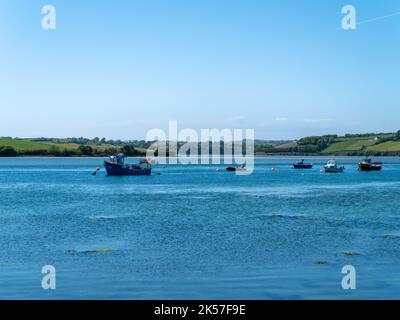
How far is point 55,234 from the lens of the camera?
40406mm

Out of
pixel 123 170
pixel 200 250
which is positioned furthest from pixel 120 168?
pixel 200 250

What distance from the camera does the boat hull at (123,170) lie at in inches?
5249

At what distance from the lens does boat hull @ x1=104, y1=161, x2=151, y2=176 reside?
133312 millimetres

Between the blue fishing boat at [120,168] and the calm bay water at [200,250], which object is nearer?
the calm bay water at [200,250]

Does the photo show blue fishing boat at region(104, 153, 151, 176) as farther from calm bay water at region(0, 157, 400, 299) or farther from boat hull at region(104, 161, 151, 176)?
calm bay water at region(0, 157, 400, 299)

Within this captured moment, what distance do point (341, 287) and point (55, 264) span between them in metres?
14.2

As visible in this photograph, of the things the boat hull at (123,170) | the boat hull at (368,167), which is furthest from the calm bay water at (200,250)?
the boat hull at (368,167)

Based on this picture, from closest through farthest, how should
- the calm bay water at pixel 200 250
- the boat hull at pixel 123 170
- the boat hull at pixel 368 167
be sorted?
the calm bay water at pixel 200 250 < the boat hull at pixel 123 170 < the boat hull at pixel 368 167

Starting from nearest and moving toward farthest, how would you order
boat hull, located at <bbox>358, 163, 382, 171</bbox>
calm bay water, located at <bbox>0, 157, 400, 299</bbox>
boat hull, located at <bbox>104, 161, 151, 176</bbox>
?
calm bay water, located at <bbox>0, 157, 400, 299</bbox> < boat hull, located at <bbox>104, 161, 151, 176</bbox> < boat hull, located at <bbox>358, 163, 382, 171</bbox>

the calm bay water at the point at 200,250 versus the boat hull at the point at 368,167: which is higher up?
the boat hull at the point at 368,167

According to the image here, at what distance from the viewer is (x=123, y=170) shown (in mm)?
135875

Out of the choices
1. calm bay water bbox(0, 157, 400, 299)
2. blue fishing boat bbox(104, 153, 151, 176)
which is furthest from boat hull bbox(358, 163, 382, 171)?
calm bay water bbox(0, 157, 400, 299)

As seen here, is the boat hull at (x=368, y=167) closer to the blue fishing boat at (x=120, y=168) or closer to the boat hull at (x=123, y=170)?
the boat hull at (x=123, y=170)
